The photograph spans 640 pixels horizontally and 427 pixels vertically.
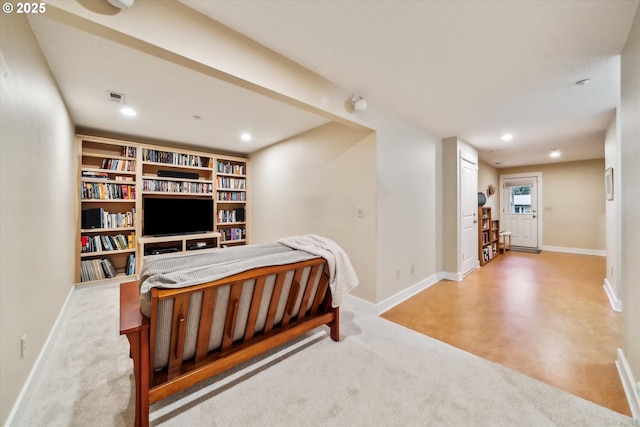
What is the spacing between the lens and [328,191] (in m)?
3.22

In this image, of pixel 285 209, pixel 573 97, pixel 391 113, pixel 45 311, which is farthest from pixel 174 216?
pixel 573 97

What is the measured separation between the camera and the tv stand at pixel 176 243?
3770 millimetres

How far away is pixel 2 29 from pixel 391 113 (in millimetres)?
2965

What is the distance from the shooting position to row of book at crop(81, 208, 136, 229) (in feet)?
11.3

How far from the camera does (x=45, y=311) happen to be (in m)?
1.92

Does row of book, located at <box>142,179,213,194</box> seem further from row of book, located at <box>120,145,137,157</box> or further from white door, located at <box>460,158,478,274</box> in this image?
white door, located at <box>460,158,478,274</box>

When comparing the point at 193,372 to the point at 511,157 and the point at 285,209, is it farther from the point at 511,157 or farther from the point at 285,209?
the point at 511,157

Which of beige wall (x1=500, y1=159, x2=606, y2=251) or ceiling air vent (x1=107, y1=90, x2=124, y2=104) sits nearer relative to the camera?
ceiling air vent (x1=107, y1=90, x2=124, y2=104)

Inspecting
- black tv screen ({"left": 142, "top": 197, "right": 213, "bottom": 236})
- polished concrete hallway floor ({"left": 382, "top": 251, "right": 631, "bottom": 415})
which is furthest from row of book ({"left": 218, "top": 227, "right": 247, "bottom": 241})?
polished concrete hallway floor ({"left": 382, "top": 251, "right": 631, "bottom": 415})

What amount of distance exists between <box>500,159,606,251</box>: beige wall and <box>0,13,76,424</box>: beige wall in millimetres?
8968

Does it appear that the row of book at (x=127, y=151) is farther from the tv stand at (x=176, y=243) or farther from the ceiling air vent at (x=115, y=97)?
the ceiling air vent at (x=115, y=97)

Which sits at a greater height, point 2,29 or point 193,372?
point 2,29

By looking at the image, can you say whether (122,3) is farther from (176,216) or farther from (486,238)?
(486,238)

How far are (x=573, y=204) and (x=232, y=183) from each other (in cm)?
802
